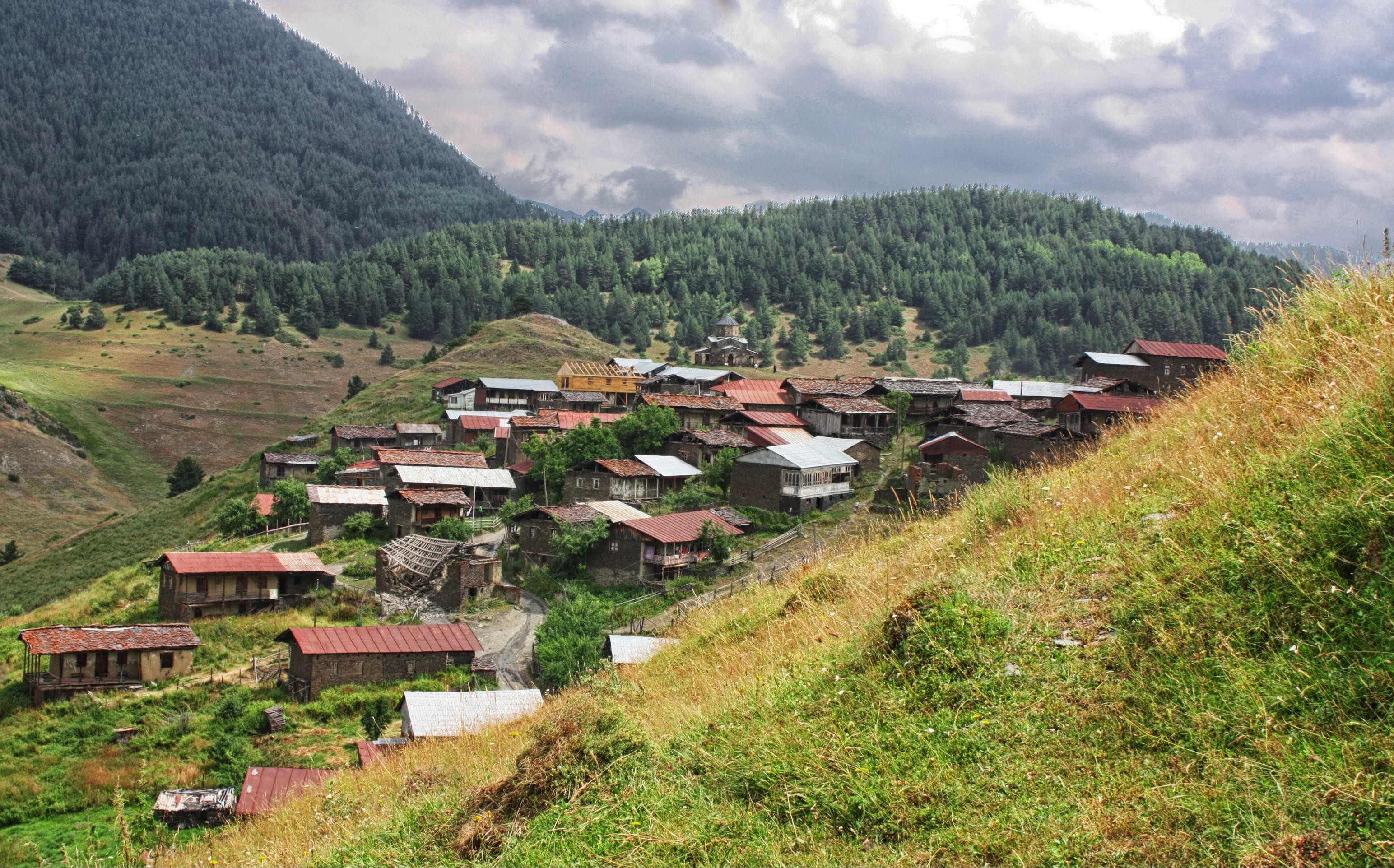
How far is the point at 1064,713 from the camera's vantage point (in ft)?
17.4

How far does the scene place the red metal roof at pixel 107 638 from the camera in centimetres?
2781

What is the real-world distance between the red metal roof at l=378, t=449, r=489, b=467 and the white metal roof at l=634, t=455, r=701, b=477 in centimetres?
1057

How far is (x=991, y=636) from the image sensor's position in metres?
6.12

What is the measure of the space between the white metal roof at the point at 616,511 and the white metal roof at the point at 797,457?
5453 mm

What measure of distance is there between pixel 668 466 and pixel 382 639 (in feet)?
62.3

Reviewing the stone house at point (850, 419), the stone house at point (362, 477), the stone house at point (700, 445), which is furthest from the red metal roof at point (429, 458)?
the stone house at point (850, 419)

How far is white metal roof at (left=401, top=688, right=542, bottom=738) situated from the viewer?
65.4 ft

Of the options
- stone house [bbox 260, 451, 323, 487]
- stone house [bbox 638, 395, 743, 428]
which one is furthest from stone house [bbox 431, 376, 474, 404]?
stone house [bbox 638, 395, 743, 428]

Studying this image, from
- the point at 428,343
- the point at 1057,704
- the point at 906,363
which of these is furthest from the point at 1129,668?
the point at 428,343

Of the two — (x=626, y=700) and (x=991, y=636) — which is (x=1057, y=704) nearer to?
(x=991, y=636)

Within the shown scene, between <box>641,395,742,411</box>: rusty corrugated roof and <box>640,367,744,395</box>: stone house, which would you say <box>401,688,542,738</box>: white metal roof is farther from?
<box>640,367,744,395</box>: stone house

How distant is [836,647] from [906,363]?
109 m

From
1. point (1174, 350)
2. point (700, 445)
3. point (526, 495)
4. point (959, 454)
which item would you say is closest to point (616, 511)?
point (700, 445)

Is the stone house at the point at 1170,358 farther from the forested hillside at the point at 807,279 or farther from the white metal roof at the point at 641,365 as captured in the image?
the forested hillside at the point at 807,279
